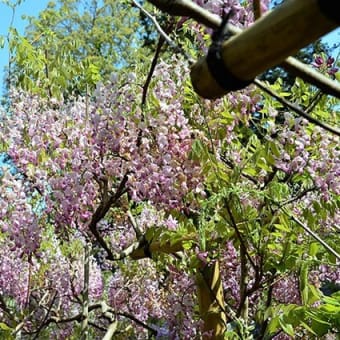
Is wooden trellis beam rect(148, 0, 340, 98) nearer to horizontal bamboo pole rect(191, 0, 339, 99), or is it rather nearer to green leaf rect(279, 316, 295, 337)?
horizontal bamboo pole rect(191, 0, 339, 99)

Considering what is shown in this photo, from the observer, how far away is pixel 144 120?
3.17m

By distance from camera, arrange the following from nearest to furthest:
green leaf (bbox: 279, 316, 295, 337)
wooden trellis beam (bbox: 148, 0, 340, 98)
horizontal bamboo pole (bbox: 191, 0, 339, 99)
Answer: horizontal bamboo pole (bbox: 191, 0, 339, 99) → wooden trellis beam (bbox: 148, 0, 340, 98) → green leaf (bbox: 279, 316, 295, 337)

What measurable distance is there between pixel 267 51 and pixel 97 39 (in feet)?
59.2

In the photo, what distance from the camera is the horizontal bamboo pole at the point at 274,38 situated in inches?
25.1

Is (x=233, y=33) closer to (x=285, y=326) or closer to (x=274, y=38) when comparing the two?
(x=274, y=38)

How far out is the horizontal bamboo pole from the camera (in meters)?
0.64

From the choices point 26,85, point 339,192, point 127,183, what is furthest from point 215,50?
point 26,85

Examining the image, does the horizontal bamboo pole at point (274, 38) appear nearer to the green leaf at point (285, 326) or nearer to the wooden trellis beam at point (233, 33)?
the wooden trellis beam at point (233, 33)

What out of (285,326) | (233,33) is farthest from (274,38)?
(285,326)

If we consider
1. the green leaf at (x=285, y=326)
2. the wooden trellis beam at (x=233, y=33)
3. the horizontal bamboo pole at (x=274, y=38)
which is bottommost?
the horizontal bamboo pole at (x=274, y=38)

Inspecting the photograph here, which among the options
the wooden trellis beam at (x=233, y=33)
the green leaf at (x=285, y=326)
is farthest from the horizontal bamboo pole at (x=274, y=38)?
the green leaf at (x=285, y=326)

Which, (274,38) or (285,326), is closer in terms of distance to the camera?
(274,38)

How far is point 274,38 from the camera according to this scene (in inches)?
26.3

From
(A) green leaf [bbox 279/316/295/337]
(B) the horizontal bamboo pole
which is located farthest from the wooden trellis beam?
(A) green leaf [bbox 279/316/295/337]
